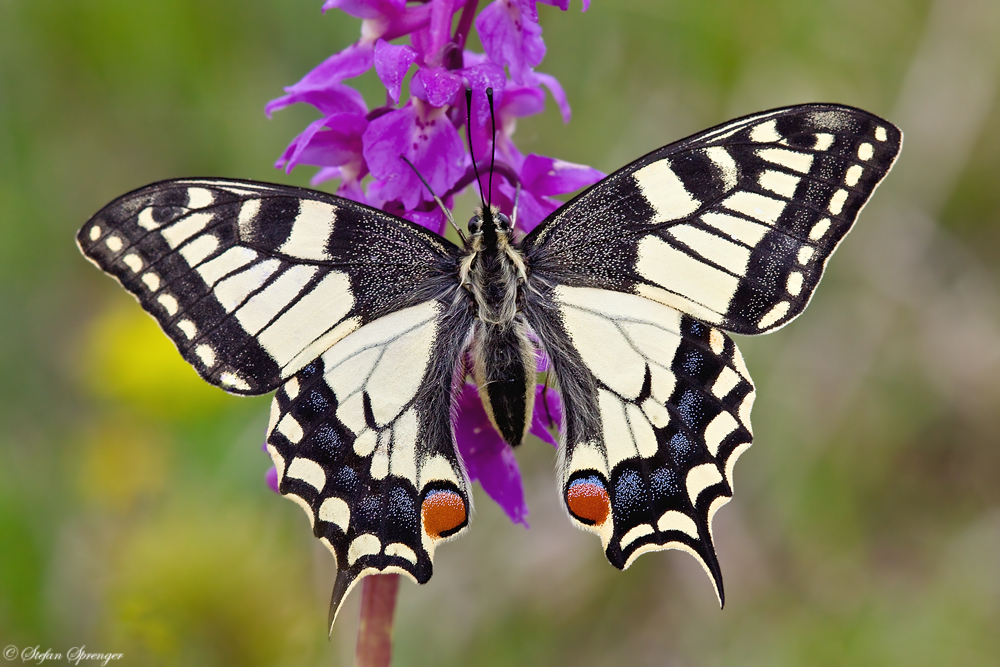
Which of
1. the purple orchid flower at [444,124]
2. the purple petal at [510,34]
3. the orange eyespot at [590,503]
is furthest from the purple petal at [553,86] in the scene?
the orange eyespot at [590,503]

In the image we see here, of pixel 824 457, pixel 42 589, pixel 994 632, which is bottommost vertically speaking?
pixel 994 632

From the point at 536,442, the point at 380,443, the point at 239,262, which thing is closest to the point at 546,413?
the point at 380,443

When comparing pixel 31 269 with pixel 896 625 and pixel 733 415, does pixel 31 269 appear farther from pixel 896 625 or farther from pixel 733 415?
pixel 896 625

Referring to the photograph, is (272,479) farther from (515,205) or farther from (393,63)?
(393,63)

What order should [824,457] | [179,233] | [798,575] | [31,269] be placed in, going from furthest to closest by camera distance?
1. [31,269]
2. [824,457]
3. [798,575]
4. [179,233]

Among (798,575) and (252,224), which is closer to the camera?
(252,224)

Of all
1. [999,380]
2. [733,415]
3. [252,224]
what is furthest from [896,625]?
[252,224]

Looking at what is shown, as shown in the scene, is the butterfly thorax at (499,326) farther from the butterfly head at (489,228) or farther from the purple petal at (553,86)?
the purple petal at (553,86)
